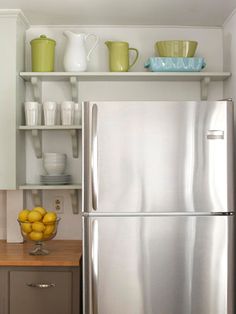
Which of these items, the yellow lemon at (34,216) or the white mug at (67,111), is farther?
the white mug at (67,111)

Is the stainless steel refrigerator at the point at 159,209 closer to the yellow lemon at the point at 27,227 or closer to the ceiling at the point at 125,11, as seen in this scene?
the yellow lemon at the point at 27,227

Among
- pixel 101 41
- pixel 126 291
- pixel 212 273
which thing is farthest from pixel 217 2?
pixel 126 291

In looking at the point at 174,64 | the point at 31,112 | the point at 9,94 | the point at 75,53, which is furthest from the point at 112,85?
the point at 9,94

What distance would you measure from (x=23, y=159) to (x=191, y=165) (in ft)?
3.98

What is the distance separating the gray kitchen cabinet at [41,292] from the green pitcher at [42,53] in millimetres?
1205

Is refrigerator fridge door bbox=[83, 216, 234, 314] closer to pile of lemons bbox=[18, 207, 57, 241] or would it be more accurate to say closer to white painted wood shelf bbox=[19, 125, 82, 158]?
pile of lemons bbox=[18, 207, 57, 241]

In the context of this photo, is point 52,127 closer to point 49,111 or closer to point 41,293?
point 49,111

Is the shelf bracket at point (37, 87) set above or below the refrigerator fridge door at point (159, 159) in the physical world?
above

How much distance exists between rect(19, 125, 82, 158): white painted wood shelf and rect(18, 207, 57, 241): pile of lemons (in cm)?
50

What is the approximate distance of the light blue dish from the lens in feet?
9.18

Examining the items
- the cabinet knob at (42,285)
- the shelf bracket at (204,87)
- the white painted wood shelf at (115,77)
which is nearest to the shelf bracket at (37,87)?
the white painted wood shelf at (115,77)

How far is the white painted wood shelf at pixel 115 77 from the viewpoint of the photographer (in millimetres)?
2791

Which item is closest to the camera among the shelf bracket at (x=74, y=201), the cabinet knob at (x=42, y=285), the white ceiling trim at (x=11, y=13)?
the cabinet knob at (x=42, y=285)

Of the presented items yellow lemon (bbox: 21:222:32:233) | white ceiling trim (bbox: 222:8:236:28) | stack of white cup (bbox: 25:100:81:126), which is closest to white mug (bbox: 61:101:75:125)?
stack of white cup (bbox: 25:100:81:126)
